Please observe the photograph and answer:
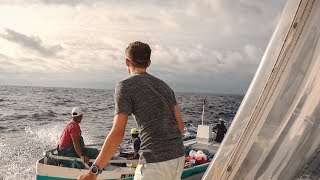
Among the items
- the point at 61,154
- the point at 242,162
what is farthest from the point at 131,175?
the point at 242,162

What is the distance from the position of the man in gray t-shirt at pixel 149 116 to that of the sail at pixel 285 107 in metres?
1.00

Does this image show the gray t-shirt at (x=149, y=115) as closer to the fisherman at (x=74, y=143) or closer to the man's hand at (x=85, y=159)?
the fisherman at (x=74, y=143)

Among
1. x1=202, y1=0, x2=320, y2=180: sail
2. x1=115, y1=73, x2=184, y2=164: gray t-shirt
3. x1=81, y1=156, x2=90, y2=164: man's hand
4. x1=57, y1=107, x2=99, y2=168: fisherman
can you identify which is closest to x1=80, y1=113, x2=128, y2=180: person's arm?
x1=115, y1=73, x2=184, y2=164: gray t-shirt

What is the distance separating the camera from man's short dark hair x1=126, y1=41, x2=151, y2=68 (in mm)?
3016

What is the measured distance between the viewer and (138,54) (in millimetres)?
3037

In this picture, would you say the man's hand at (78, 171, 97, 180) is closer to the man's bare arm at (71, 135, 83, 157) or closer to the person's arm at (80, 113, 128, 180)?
the person's arm at (80, 113, 128, 180)

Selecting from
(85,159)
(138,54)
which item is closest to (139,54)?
(138,54)

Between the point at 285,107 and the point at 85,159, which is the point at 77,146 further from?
the point at 285,107

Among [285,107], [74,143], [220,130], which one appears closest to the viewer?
[285,107]

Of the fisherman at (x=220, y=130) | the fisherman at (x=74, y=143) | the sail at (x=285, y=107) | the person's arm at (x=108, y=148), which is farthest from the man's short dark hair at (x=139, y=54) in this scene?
the fisherman at (x=220, y=130)

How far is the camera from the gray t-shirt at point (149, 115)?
2922 millimetres

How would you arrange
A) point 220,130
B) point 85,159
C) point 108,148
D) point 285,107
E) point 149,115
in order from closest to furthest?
1. point 285,107
2. point 108,148
3. point 149,115
4. point 85,159
5. point 220,130

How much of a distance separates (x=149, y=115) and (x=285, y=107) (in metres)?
1.33

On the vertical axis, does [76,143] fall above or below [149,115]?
below
